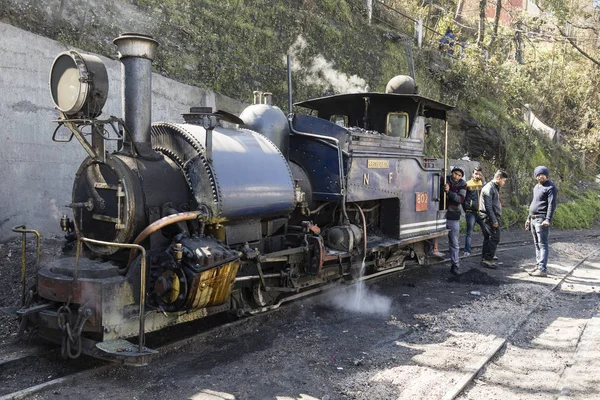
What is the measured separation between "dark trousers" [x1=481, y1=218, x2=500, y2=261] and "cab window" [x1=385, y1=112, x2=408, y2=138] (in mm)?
2851

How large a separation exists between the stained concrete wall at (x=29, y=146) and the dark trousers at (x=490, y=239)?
23.8 ft

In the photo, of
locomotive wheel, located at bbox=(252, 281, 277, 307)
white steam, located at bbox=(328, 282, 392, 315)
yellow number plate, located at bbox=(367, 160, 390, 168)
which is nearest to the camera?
locomotive wheel, located at bbox=(252, 281, 277, 307)

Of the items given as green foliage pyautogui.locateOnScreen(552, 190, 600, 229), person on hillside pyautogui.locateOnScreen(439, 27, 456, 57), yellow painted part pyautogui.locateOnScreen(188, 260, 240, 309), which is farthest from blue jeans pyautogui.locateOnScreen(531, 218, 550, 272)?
person on hillside pyautogui.locateOnScreen(439, 27, 456, 57)

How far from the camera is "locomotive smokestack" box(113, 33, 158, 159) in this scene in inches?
181

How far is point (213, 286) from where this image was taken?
4504 mm

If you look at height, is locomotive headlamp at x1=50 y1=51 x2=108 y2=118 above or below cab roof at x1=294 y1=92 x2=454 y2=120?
below

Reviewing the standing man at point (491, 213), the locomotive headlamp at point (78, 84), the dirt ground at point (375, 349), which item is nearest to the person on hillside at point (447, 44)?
the standing man at point (491, 213)

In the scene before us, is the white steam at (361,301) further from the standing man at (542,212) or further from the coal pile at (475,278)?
the standing man at (542,212)

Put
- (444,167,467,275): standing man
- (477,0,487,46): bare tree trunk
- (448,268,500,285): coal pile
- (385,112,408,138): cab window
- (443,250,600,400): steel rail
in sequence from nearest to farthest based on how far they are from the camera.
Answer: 1. (443,250,600,400): steel rail
2. (385,112,408,138): cab window
3. (448,268,500,285): coal pile
4. (444,167,467,275): standing man
5. (477,0,487,46): bare tree trunk

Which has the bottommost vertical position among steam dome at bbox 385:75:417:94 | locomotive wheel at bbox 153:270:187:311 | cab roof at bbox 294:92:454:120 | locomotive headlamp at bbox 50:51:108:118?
locomotive wheel at bbox 153:270:187:311

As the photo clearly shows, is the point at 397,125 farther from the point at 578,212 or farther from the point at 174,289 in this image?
the point at 578,212

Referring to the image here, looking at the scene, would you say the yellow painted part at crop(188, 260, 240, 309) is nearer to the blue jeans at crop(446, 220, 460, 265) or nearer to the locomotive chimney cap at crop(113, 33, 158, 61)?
the locomotive chimney cap at crop(113, 33, 158, 61)

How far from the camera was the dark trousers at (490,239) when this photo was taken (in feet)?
30.9

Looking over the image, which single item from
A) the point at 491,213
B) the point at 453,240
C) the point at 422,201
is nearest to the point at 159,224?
the point at 422,201
